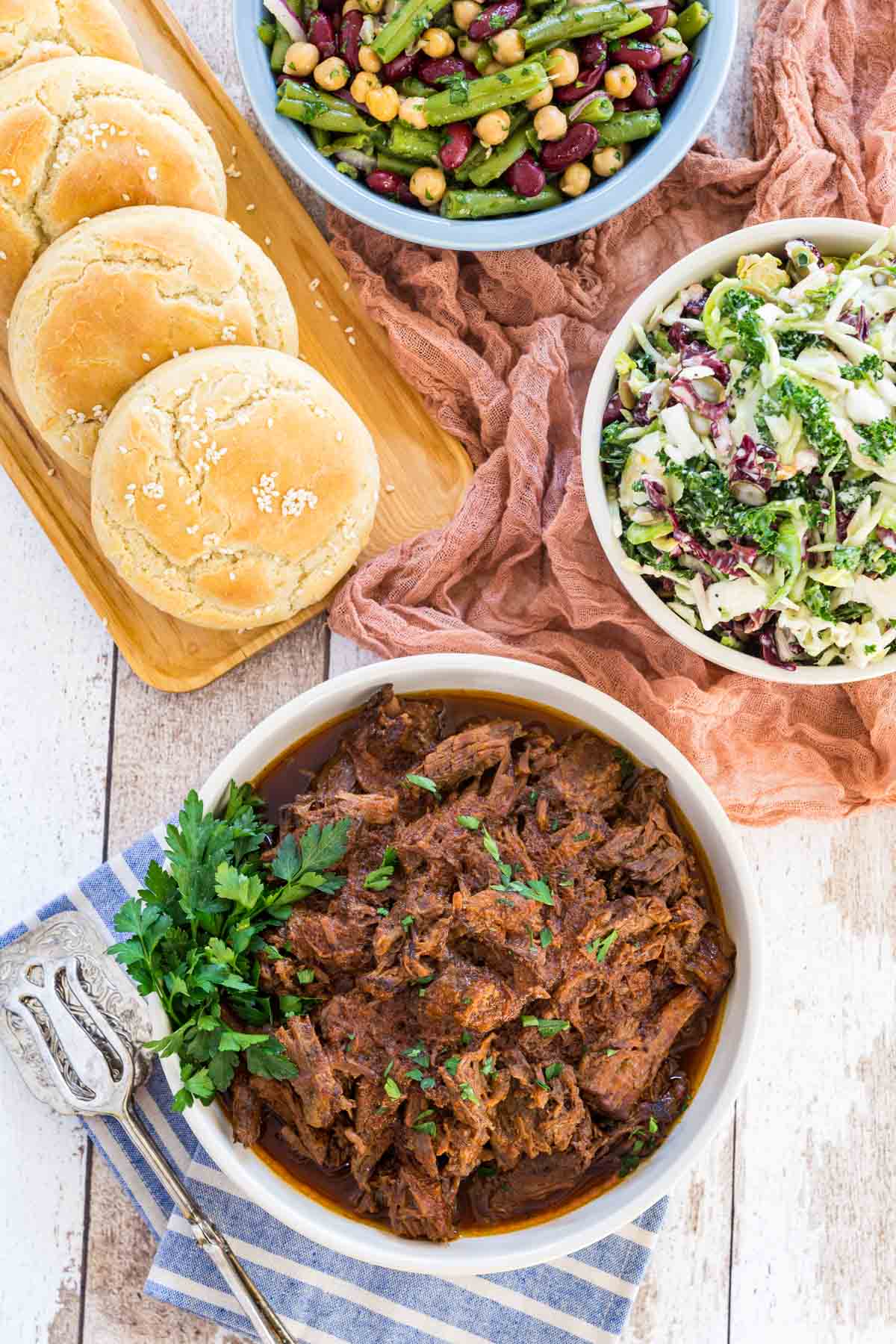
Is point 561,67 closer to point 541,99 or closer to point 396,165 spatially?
point 541,99

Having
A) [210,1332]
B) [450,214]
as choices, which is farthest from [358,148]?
[210,1332]

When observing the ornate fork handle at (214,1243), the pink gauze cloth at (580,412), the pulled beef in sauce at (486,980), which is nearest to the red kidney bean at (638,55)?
the pink gauze cloth at (580,412)

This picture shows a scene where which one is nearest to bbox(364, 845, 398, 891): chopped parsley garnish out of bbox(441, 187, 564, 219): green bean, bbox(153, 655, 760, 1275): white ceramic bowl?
bbox(153, 655, 760, 1275): white ceramic bowl

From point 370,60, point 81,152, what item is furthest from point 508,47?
point 81,152

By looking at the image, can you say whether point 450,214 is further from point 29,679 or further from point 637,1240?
point 637,1240

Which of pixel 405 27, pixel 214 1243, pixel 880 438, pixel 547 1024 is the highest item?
pixel 405 27

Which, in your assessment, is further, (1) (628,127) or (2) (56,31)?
(1) (628,127)
